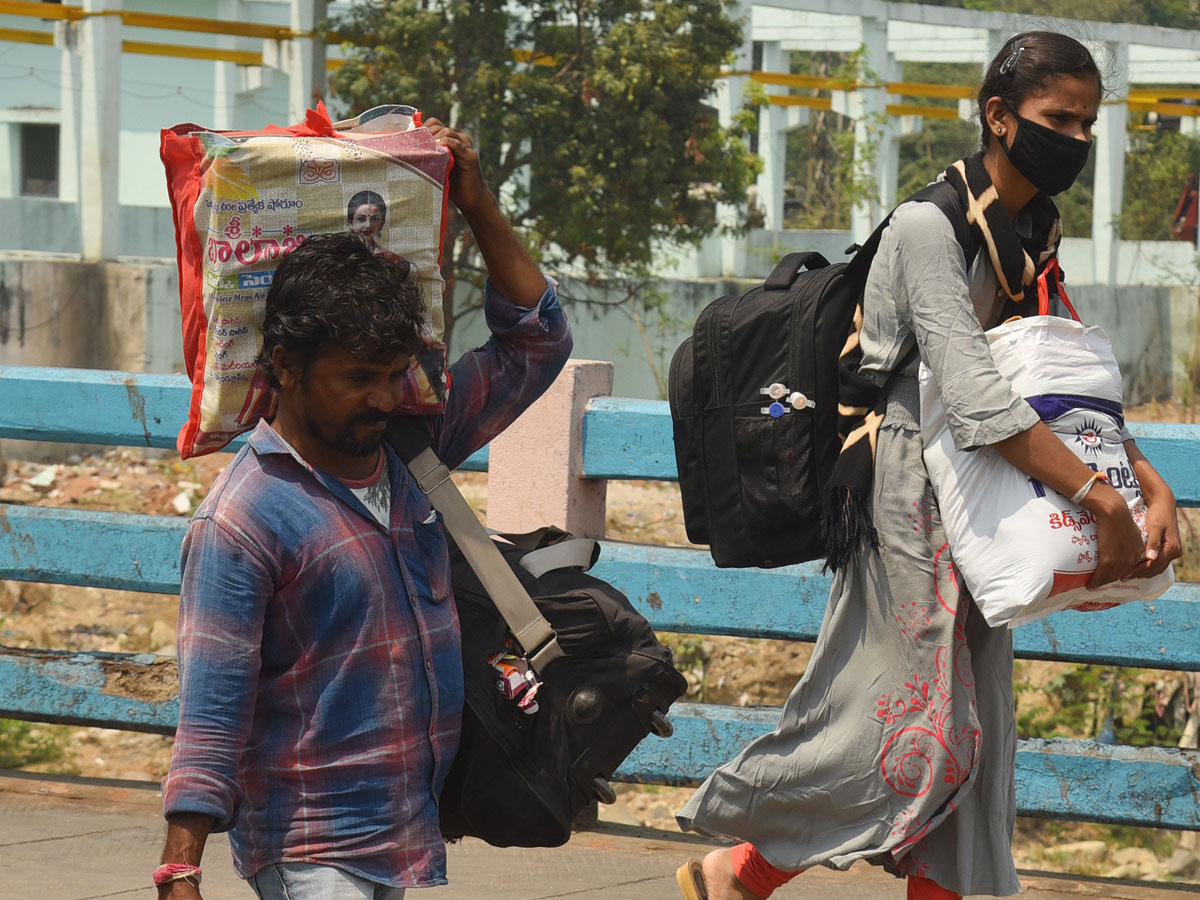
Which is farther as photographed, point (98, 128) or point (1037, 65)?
point (98, 128)

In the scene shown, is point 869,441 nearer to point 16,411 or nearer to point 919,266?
point 919,266

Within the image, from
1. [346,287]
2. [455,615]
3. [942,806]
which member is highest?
[346,287]

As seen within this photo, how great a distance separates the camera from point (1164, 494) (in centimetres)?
284

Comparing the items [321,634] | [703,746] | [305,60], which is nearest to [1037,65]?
[321,634]

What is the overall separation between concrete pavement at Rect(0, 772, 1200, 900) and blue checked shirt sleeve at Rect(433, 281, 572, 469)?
5.26 ft

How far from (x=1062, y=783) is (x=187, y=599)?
2.56 meters

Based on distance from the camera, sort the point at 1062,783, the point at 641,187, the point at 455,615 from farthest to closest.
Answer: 1. the point at 641,187
2. the point at 1062,783
3. the point at 455,615

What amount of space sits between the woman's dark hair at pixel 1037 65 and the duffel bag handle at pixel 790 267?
0.47m

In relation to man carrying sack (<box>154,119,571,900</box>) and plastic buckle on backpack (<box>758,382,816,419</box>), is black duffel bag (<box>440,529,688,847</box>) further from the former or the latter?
plastic buckle on backpack (<box>758,382,816,419</box>)

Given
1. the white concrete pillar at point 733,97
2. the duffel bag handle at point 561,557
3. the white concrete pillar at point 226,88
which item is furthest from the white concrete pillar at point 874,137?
the duffel bag handle at point 561,557

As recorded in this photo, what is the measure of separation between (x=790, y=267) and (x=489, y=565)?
1.09 m

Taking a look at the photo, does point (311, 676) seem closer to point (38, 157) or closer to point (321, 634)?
point (321, 634)

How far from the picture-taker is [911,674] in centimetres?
290

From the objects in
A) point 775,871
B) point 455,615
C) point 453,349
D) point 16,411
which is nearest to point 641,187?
point 453,349
